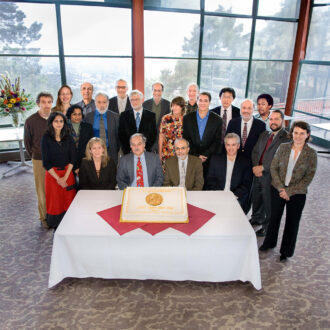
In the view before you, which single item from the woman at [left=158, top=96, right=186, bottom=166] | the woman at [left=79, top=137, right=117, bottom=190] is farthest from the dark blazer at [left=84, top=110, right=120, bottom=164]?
the woman at [left=79, top=137, right=117, bottom=190]

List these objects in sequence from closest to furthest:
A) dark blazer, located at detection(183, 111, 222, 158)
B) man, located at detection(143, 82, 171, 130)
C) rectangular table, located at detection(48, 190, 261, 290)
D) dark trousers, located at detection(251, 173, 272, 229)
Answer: rectangular table, located at detection(48, 190, 261, 290) < dark trousers, located at detection(251, 173, 272, 229) < dark blazer, located at detection(183, 111, 222, 158) < man, located at detection(143, 82, 171, 130)

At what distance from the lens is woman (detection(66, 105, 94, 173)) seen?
381 cm

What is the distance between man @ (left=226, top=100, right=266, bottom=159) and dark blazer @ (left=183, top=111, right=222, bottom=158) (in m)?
0.20

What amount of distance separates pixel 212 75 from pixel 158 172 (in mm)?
4991

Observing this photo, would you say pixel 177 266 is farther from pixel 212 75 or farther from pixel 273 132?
pixel 212 75

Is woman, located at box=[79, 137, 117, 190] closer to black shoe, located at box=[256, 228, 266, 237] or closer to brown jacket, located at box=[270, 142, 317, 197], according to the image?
brown jacket, located at box=[270, 142, 317, 197]

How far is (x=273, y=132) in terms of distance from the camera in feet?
11.5

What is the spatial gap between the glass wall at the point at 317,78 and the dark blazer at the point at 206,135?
15.6 feet

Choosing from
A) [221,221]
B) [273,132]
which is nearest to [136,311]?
[221,221]

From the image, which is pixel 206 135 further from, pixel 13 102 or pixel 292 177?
pixel 13 102

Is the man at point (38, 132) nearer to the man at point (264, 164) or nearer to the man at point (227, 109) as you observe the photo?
the man at point (227, 109)

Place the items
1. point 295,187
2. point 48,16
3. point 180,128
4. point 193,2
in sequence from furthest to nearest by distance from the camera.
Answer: point 193,2 → point 48,16 → point 180,128 → point 295,187

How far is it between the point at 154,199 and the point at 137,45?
509cm

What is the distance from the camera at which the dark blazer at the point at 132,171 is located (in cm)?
349
